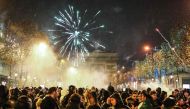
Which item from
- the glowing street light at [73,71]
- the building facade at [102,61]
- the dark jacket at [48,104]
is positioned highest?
the building facade at [102,61]

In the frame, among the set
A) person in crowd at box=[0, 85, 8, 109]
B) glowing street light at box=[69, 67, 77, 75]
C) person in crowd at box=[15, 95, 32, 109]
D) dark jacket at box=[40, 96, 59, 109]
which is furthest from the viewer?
glowing street light at box=[69, 67, 77, 75]

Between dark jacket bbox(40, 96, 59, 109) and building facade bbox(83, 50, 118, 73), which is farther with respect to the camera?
building facade bbox(83, 50, 118, 73)

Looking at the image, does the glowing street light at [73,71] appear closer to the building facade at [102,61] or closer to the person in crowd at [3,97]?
the building facade at [102,61]

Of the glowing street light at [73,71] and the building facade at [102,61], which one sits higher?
the building facade at [102,61]

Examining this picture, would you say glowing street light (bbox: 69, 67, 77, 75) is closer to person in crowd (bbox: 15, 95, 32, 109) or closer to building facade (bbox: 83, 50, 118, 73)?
building facade (bbox: 83, 50, 118, 73)

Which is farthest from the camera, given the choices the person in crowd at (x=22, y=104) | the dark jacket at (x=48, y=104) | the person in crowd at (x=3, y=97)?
the person in crowd at (x=3, y=97)

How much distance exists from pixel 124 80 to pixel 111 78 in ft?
22.0

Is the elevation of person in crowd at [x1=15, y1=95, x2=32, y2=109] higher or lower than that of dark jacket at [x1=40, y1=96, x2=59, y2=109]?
lower

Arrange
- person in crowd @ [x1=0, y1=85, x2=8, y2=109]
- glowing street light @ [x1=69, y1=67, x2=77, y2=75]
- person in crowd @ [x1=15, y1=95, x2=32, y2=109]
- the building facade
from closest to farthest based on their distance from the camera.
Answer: person in crowd @ [x1=15, y1=95, x2=32, y2=109] → person in crowd @ [x1=0, y1=85, x2=8, y2=109] → glowing street light @ [x1=69, y1=67, x2=77, y2=75] → the building facade

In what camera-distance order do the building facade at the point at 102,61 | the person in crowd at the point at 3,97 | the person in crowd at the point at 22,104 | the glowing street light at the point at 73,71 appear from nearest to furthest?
the person in crowd at the point at 22,104 < the person in crowd at the point at 3,97 < the glowing street light at the point at 73,71 < the building facade at the point at 102,61

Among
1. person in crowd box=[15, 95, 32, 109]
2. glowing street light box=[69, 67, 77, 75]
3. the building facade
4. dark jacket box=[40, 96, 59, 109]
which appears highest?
the building facade

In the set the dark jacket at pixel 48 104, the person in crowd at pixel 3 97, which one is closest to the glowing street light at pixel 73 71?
the person in crowd at pixel 3 97

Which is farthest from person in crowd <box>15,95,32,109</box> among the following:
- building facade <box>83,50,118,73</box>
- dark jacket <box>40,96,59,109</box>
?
building facade <box>83,50,118,73</box>

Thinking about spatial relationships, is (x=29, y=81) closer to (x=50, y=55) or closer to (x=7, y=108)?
(x=50, y=55)
